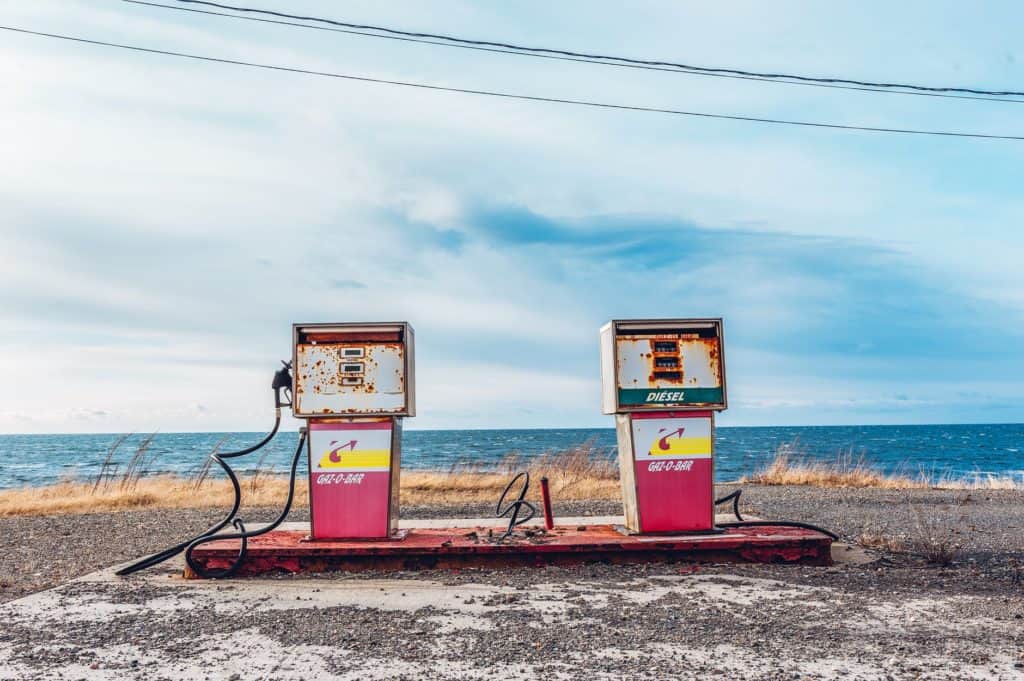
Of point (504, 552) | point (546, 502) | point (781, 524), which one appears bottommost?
point (504, 552)

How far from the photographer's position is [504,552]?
719cm

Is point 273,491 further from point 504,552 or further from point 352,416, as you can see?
point 504,552

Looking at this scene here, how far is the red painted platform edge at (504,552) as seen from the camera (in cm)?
716

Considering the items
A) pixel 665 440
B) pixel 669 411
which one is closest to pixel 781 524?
pixel 665 440

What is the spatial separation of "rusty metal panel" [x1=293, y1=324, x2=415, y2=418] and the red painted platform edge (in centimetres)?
116

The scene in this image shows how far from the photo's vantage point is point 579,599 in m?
6.00

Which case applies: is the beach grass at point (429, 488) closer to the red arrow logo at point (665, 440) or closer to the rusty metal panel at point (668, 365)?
the red arrow logo at point (665, 440)

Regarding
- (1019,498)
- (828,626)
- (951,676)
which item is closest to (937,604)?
(828,626)

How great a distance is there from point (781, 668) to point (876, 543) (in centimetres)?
450

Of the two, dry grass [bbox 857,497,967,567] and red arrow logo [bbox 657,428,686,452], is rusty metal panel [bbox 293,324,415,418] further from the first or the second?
dry grass [bbox 857,497,967,567]

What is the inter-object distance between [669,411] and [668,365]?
414mm

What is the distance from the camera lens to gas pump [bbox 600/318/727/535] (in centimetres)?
775

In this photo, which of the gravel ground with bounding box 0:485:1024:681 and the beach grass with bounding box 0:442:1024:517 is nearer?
the gravel ground with bounding box 0:485:1024:681

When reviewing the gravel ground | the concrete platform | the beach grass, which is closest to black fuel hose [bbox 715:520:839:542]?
the concrete platform
